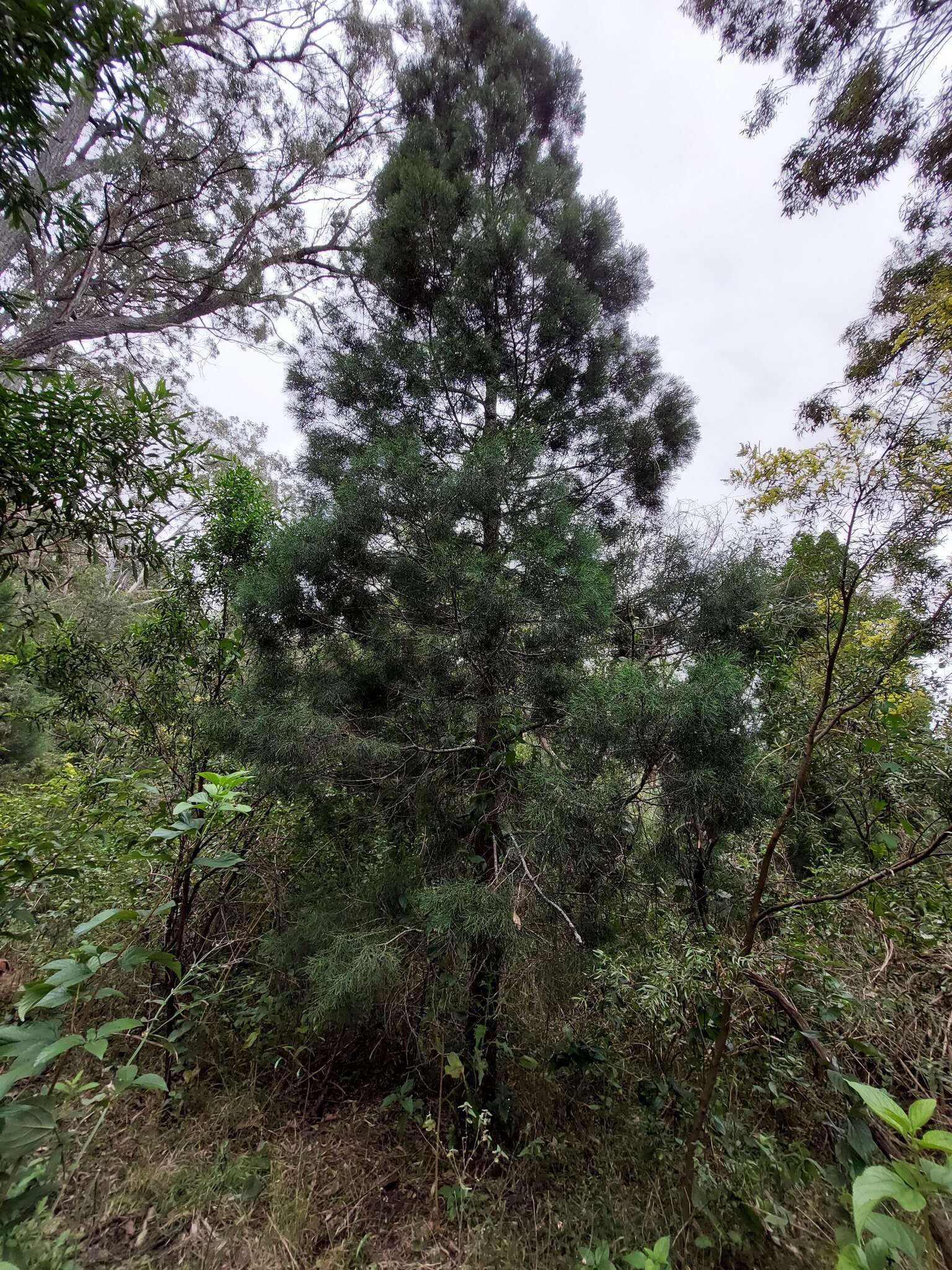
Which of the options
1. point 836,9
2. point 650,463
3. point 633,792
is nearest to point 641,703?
point 633,792

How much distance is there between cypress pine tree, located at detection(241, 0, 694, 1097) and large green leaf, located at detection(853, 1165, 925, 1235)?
1414 mm

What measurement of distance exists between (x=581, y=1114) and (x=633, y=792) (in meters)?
1.84

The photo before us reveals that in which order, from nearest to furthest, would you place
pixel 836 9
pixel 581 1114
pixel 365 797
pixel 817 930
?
pixel 817 930 < pixel 581 1114 < pixel 365 797 < pixel 836 9

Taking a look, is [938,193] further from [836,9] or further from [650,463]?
[650,463]

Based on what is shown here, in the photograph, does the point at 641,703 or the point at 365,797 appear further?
the point at 365,797

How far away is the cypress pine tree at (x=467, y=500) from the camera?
2.38 metres

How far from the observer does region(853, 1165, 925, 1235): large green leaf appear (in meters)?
0.64

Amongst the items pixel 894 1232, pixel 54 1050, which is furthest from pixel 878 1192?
pixel 54 1050

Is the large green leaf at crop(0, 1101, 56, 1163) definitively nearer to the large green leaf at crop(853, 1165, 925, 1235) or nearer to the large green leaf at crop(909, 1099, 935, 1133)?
the large green leaf at crop(853, 1165, 925, 1235)

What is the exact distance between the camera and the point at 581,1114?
7.94 ft

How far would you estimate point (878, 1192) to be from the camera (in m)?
0.68

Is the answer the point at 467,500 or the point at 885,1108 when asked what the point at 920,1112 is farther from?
the point at 467,500

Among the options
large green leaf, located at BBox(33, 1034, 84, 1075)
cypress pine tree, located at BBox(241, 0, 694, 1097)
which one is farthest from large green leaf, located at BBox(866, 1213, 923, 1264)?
cypress pine tree, located at BBox(241, 0, 694, 1097)

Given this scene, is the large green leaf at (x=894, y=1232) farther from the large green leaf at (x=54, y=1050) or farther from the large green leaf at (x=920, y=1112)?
the large green leaf at (x=54, y=1050)
